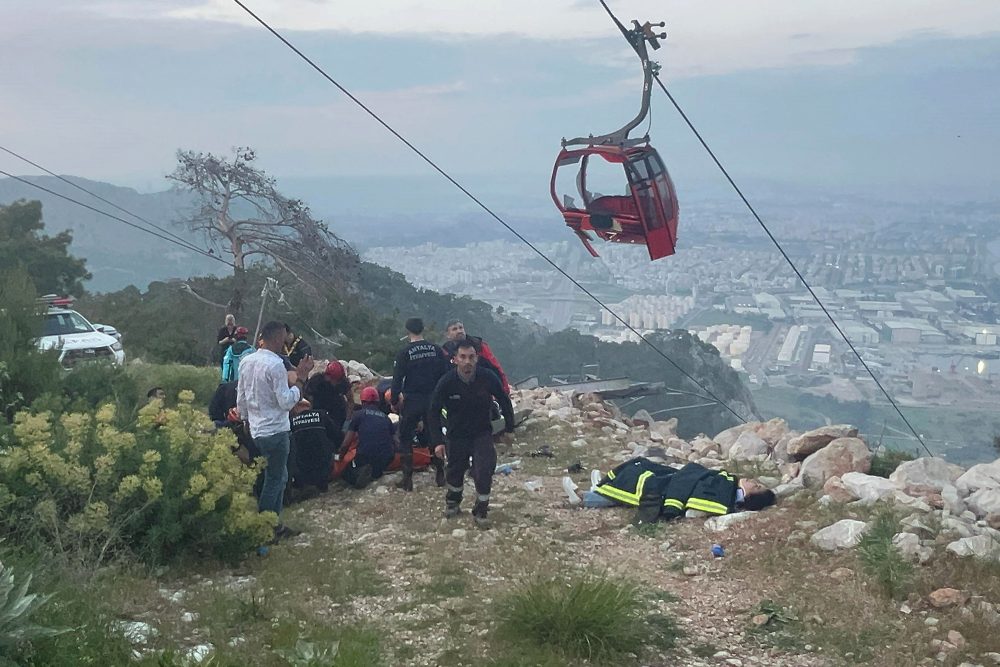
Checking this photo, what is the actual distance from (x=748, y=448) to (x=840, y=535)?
412 centimetres

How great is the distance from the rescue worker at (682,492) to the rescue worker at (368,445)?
7.24 feet

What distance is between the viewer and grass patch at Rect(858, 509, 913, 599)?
6.19 metres

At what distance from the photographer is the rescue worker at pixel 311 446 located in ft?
28.4

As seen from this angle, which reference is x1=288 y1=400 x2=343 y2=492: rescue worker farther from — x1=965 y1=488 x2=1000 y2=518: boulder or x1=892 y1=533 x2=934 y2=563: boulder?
x1=965 y1=488 x2=1000 y2=518: boulder

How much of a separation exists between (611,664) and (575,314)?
42.9 meters

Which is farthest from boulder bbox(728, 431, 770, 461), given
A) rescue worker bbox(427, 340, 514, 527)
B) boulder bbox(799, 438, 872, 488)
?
rescue worker bbox(427, 340, 514, 527)

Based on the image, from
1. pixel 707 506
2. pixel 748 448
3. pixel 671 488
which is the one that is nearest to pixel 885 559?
pixel 707 506

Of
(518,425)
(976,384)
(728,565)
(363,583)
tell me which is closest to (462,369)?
(363,583)

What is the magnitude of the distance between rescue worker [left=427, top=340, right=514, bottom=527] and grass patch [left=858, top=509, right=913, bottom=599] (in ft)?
9.71

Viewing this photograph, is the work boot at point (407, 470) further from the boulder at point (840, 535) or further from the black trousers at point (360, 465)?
the boulder at point (840, 535)

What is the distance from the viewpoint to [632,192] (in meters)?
7.46

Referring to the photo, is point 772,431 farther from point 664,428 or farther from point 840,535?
point 840,535

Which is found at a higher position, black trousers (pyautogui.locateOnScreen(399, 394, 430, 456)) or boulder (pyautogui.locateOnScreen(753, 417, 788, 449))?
black trousers (pyautogui.locateOnScreen(399, 394, 430, 456))

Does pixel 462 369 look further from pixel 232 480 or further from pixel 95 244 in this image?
Result: pixel 95 244
